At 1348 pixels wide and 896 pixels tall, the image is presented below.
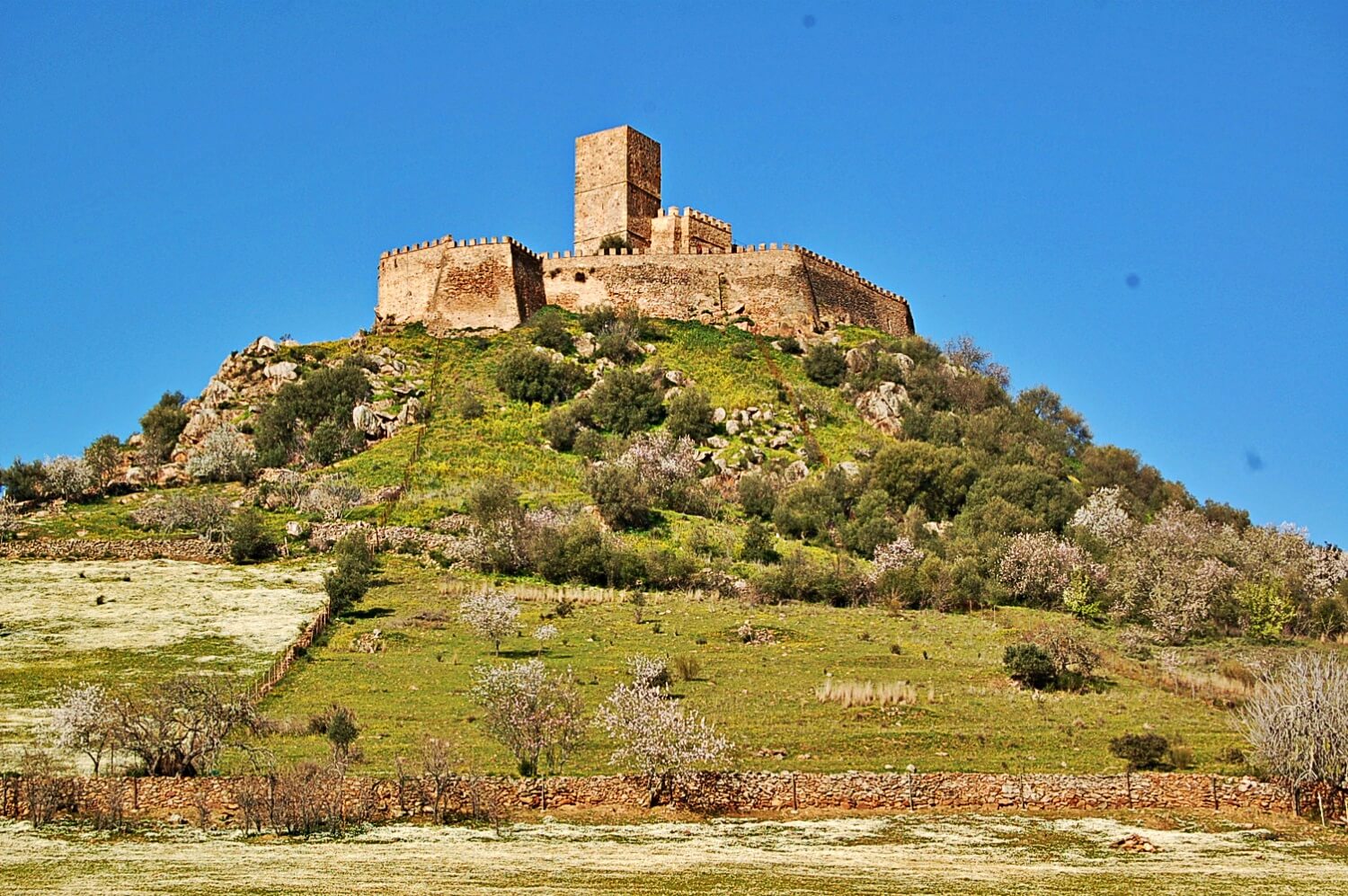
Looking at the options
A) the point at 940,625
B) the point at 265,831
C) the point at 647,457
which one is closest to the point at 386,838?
the point at 265,831

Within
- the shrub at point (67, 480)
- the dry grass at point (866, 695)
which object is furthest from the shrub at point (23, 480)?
the dry grass at point (866, 695)

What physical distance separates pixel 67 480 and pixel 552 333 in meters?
25.4

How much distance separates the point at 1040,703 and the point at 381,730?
16.2 meters

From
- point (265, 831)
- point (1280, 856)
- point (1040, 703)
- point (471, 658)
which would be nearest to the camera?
point (1280, 856)

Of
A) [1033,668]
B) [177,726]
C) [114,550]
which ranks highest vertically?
[114,550]

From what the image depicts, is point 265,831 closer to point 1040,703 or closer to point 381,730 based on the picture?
point 381,730

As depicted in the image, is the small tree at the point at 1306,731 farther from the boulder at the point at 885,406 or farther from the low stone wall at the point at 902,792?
the boulder at the point at 885,406

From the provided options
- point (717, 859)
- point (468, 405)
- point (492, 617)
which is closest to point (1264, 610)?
point (492, 617)

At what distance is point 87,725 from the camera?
1133 inches

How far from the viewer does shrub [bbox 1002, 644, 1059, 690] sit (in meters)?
39.4

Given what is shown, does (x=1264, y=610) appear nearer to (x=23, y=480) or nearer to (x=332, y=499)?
(x=332, y=499)

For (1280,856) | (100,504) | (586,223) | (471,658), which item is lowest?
(1280,856)

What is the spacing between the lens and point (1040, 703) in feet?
122

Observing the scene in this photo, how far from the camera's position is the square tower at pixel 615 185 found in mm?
84938
